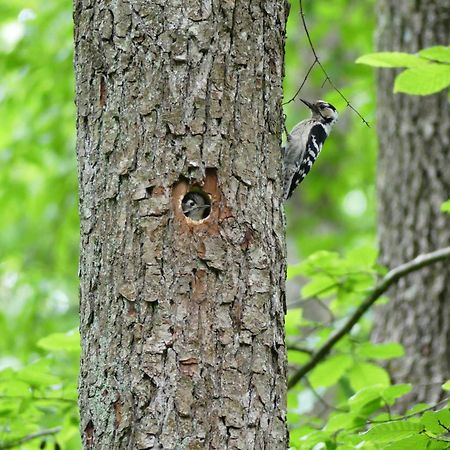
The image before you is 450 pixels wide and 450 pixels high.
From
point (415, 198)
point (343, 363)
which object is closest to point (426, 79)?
point (343, 363)

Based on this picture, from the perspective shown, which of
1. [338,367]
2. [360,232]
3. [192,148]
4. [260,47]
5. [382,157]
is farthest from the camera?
[360,232]

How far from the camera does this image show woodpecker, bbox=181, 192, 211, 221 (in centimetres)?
245

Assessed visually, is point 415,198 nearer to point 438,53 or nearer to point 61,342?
point 438,53

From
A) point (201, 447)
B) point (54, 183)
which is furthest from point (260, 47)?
point (54, 183)

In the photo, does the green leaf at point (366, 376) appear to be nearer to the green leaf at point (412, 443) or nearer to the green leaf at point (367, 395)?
the green leaf at point (367, 395)

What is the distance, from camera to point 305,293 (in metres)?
4.16

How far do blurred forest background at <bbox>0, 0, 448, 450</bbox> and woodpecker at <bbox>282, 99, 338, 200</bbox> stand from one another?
51 cm

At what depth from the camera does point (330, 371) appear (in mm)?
3998

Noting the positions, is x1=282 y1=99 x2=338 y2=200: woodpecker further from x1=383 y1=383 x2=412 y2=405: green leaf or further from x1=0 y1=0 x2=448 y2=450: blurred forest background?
x1=383 y1=383 x2=412 y2=405: green leaf

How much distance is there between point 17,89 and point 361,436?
591 centimetres

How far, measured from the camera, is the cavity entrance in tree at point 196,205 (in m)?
2.45

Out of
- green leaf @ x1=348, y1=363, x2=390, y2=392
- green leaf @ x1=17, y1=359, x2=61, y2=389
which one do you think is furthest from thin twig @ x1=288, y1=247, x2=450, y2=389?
green leaf @ x1=17, y1=359, x2=61, y2=389

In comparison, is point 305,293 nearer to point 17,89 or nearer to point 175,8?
point 175,8

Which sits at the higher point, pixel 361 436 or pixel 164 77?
pixel 164 77
